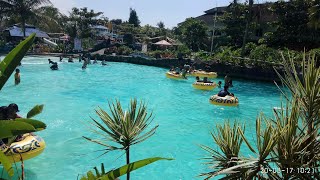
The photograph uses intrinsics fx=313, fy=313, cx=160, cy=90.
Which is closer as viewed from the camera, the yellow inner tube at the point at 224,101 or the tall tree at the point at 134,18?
the yellow inner tube at the point at 224,101

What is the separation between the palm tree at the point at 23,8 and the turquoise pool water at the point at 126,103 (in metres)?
10.1

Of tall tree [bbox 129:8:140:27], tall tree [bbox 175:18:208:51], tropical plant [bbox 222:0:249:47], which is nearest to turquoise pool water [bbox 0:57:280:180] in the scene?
tropical plant [bbox 222:0:249:47]

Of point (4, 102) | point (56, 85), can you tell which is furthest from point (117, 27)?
point (4, 102)

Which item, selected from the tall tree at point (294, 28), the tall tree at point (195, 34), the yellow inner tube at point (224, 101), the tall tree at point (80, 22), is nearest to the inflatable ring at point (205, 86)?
the yellow inner tube at point (224, 101)

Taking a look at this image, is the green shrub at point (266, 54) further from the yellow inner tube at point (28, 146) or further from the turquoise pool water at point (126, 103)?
the yellow inner tube at point (28, 146)

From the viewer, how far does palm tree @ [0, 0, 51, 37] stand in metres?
39.0

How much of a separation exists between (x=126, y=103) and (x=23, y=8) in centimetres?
2851

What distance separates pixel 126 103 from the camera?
18.0 meters

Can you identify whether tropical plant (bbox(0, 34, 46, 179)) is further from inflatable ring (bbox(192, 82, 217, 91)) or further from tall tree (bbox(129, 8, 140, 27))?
tall tree (bbox(129, 8, 140, 27))

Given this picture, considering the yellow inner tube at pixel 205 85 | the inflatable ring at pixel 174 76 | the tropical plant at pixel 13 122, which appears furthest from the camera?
the inflatable ring at pixel 174 76

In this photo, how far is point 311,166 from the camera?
253 centimetres

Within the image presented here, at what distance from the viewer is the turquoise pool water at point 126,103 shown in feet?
30.4

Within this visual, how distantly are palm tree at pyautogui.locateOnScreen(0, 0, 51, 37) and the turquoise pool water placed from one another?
33.0ft

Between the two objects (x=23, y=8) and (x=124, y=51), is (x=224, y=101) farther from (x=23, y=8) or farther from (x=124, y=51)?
(x=23, y=8)
